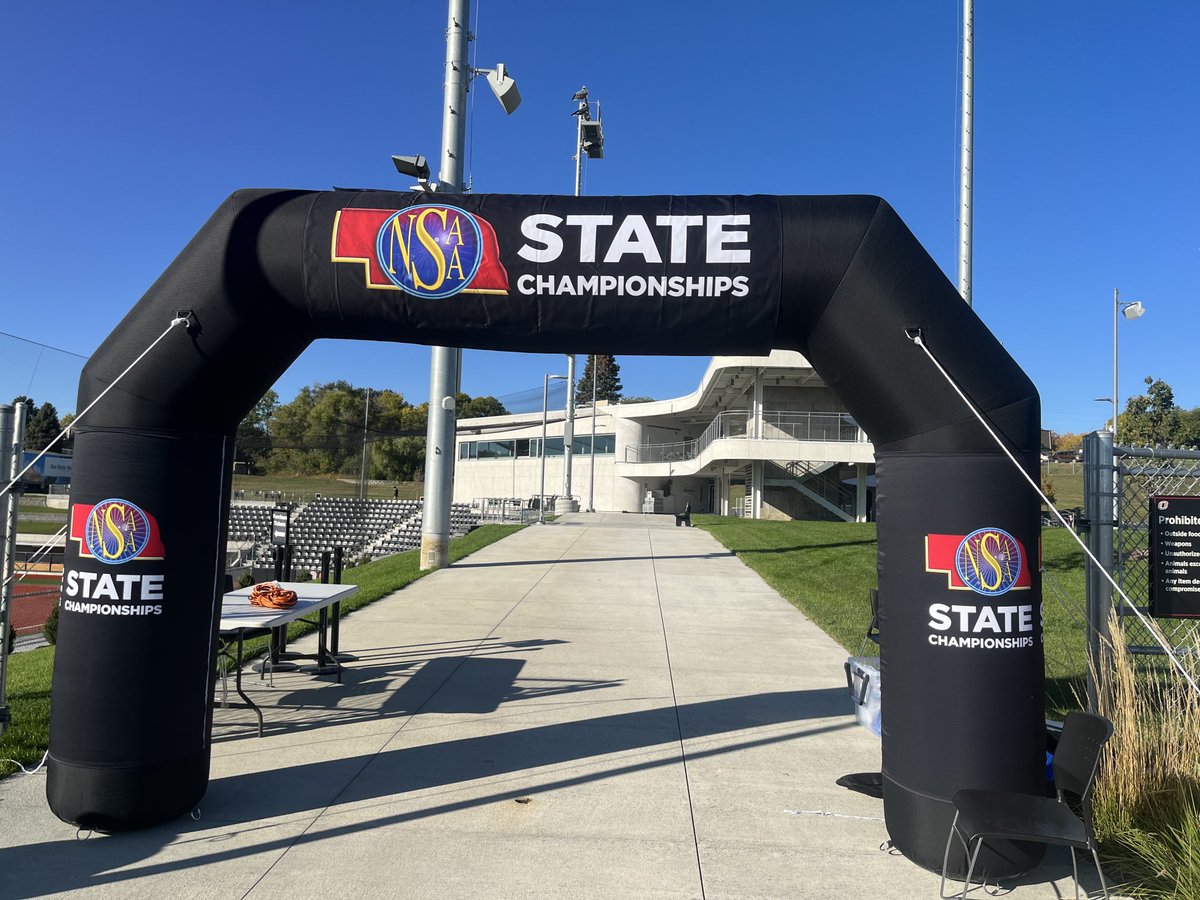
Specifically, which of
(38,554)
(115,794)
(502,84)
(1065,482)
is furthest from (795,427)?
(38,554)

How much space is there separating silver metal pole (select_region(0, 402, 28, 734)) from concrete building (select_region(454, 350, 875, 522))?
61.0ft

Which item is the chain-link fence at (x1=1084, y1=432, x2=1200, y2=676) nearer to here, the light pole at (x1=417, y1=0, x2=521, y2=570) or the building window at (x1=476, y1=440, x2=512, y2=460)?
the light pole at (x1=417, y1=0, x2=521, y2=570)

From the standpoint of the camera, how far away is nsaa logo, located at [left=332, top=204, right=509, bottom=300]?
4.46 meters

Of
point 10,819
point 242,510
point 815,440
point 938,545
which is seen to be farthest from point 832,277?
point 242,510

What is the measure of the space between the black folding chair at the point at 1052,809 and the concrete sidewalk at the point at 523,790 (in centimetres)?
49

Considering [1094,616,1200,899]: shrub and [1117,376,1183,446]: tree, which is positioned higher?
[1117,376,1183,446]: tree

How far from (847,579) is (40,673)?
13.1 m

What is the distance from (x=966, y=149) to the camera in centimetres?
1254

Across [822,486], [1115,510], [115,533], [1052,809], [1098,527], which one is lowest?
[1052,809]

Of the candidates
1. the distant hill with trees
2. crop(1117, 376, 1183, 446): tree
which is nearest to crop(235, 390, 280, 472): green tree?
the distant hill with trees

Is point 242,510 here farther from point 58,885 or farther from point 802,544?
point 58,885

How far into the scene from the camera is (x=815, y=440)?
35.0m

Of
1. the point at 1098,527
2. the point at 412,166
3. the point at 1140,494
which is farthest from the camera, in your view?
the point at 412,166

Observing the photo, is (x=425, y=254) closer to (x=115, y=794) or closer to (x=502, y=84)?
(x=115, y=794)
